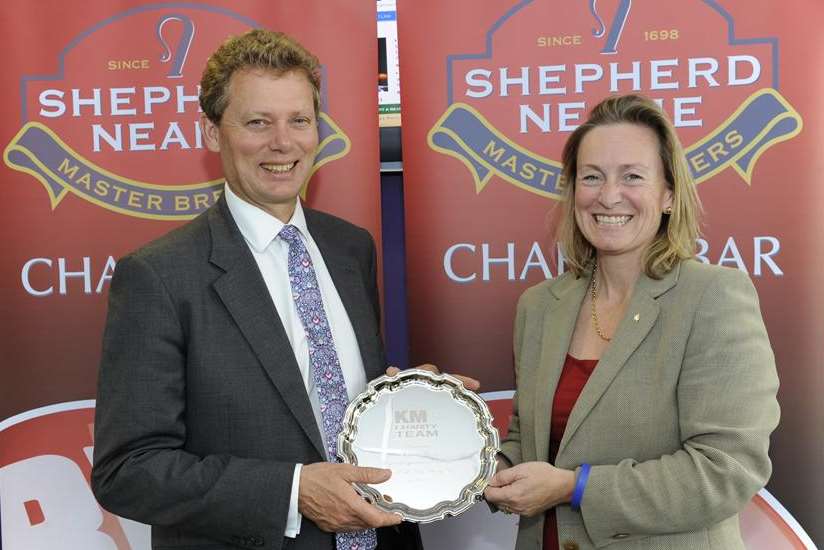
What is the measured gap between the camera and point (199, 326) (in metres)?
1.91

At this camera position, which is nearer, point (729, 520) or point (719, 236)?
point (729, 520)

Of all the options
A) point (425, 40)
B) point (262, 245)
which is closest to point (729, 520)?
point (262, 245)

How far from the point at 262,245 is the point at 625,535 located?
1.07 m

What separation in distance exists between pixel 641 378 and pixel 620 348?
0.27 feet

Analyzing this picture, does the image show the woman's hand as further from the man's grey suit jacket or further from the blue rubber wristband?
the man's grey suit jacket

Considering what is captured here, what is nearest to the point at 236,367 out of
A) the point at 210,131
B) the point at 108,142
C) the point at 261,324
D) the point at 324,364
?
the point at 261,324

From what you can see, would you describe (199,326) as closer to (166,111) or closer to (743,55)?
(166,111)

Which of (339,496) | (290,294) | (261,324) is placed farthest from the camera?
(290,294)

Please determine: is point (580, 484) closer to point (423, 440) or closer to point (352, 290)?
point (423, 440)

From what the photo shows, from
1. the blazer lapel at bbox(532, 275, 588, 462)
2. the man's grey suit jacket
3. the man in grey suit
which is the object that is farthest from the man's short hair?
the blazer lapel at bbox(532, 275, 588, 462)

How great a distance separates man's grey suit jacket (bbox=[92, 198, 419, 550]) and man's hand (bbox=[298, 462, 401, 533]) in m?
0.05

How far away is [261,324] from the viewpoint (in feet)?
6.38

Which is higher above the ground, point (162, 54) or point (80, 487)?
point (162, 54)

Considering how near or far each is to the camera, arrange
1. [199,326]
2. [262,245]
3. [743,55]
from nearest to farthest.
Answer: [199,326], [262,245], [743,55]
